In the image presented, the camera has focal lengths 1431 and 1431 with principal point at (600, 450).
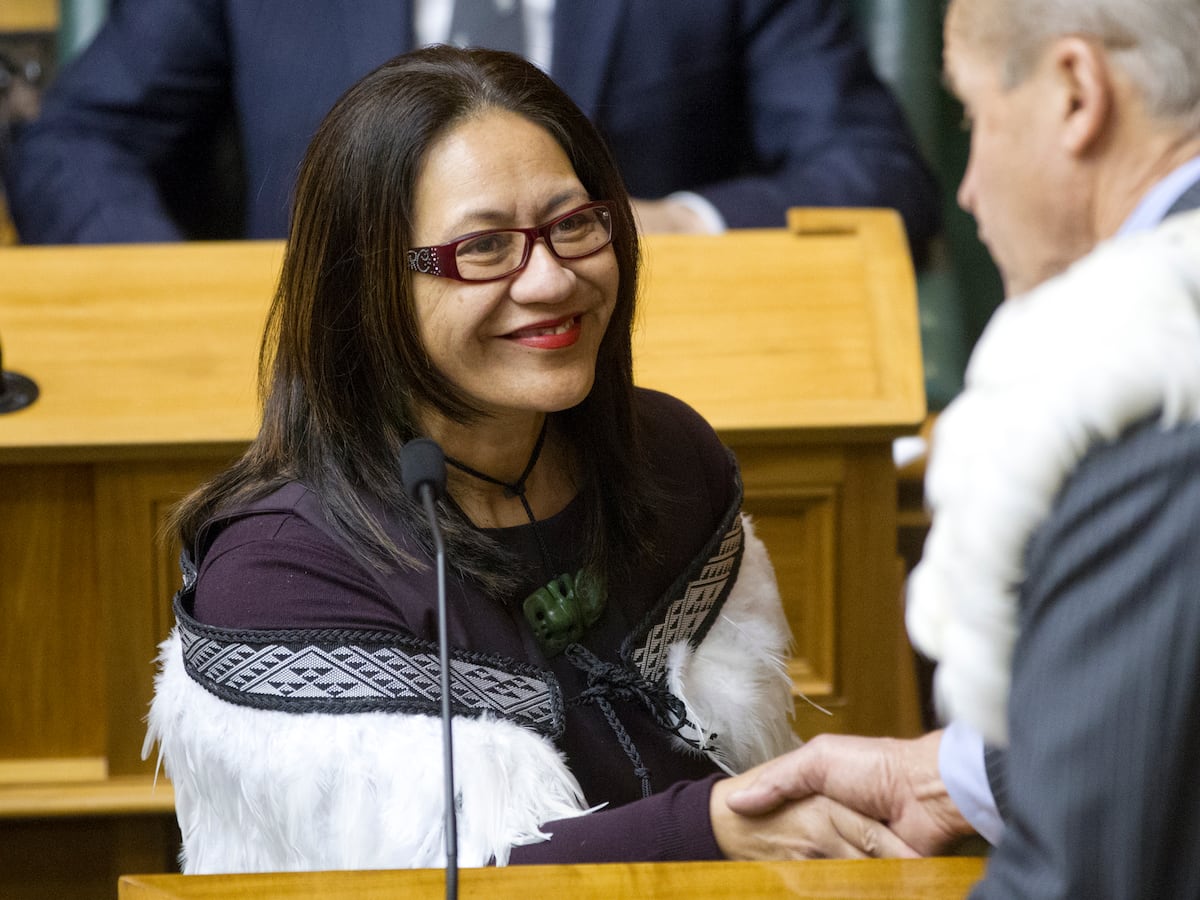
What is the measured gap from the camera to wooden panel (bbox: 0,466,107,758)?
2.34 m

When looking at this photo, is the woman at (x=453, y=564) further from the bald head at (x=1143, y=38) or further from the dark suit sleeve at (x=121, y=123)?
the dark suit sleeve at (x=121, y=123)

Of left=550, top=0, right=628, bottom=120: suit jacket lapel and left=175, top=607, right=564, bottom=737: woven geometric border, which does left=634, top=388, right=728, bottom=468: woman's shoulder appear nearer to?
left=175, top=607, right=564, bottom=737: woven geometric border

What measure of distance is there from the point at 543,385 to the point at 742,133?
6.71 feet

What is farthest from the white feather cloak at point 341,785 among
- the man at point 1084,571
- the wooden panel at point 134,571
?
the wooden panel at point 134,571

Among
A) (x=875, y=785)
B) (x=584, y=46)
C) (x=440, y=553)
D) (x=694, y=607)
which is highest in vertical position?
(x=584, y=46)

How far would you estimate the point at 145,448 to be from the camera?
2309 mm

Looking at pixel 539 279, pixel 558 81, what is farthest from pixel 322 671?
pixel 558 81

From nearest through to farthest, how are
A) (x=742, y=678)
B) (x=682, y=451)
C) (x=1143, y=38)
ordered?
(x=1143, y=38) < (x=742, y=678) < (x=682, y=451)

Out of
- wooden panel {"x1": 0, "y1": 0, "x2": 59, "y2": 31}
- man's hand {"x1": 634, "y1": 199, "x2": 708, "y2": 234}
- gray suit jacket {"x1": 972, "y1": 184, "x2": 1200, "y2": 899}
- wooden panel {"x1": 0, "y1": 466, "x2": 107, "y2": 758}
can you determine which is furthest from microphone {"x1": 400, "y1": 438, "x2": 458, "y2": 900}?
wooden panel {"x1": 0, "y1": 0, "x2": 59, "y2": 31}

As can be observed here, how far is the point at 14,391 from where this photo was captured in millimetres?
2375

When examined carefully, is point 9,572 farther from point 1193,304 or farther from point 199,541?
point 1193,304

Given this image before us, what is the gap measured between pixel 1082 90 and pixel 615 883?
72 centimetres

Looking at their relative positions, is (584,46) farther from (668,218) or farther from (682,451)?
(682,451)

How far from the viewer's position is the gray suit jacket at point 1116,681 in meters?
0.78
